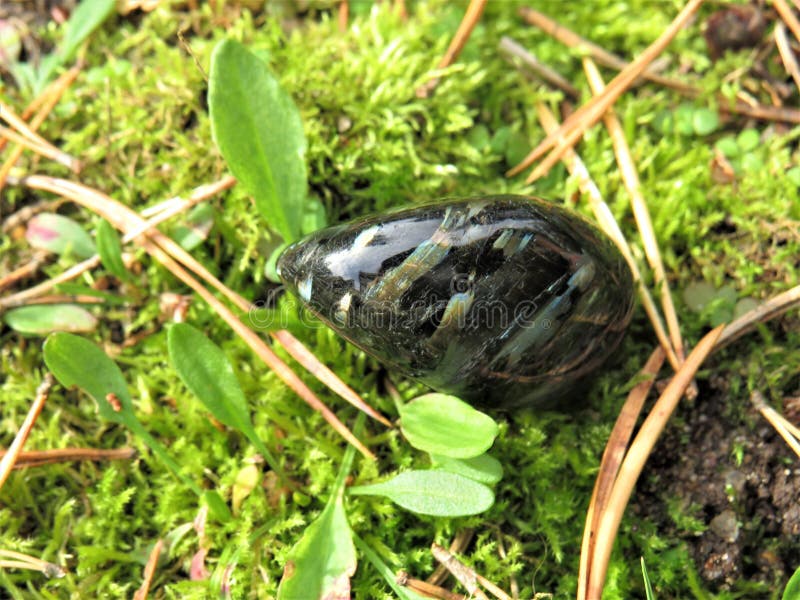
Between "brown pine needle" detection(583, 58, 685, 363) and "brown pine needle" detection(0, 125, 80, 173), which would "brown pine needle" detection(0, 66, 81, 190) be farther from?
"brown pine needle" detection(583, 58, 685, 363)

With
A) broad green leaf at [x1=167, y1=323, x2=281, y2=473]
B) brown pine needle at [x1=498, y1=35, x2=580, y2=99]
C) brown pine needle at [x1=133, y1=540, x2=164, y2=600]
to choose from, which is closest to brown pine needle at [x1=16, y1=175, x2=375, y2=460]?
broad green leaf at [x1=167, y1=323, x2=281, y2=473]

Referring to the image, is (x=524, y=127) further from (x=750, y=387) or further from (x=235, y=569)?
(x=235, y=569)

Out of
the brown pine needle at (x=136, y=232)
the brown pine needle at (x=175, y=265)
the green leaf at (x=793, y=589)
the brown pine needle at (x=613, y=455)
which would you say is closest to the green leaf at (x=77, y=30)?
the brown pine needle at (x=175, y=265)

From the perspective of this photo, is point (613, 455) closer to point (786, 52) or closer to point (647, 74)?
point (647, 74)

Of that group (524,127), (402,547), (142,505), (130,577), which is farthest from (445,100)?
(130,577)

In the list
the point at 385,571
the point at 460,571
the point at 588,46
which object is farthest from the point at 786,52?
the point at 385,571

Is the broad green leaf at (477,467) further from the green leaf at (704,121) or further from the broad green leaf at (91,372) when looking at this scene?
the green leaf at (704,121)

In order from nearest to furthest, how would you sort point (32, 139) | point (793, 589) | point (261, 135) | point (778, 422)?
point (793, 589), point (778, 422), point (261, 135), point (32, 139)
